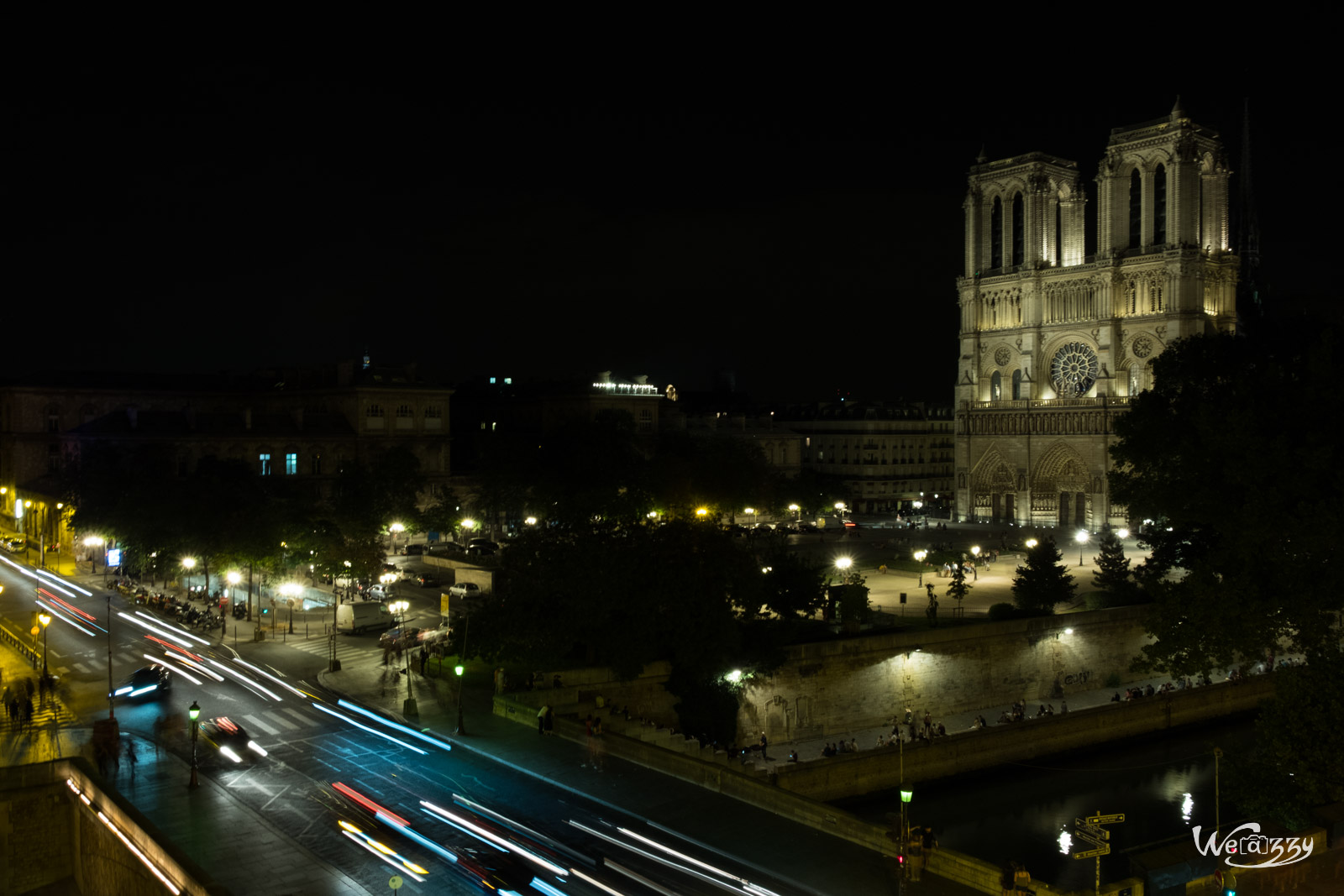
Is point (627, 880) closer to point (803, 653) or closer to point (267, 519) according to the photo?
point (803, 653)

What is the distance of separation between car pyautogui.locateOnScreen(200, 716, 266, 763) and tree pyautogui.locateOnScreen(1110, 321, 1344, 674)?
87.8 ft

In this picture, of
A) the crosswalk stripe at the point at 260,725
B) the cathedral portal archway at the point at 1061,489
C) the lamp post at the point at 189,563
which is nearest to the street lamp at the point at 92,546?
the lamp post at the point at 189,563

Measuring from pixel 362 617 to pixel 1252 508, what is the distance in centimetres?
3129

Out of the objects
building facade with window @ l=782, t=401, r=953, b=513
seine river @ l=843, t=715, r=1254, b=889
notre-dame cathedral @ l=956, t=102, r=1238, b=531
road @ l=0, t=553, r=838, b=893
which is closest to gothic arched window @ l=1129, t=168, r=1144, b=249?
notre-dame cathedral @ l=956, t=102, r=1238, b=531

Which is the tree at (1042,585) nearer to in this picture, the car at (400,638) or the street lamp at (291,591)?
the car at (400,638)

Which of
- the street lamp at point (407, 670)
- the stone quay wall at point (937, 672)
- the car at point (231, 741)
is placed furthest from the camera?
the stone quay wall at point (937, 672)

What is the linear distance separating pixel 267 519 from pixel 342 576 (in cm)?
471

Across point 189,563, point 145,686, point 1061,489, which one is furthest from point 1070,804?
point 1061,489

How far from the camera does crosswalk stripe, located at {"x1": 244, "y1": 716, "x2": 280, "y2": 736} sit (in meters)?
27.3

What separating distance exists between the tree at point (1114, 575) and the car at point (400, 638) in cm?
3021

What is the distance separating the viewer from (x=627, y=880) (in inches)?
731

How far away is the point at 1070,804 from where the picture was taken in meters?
35.8

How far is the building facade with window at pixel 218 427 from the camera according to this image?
67.6 meters

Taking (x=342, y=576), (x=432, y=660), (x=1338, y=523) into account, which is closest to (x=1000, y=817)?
(x=1338, y=523)
